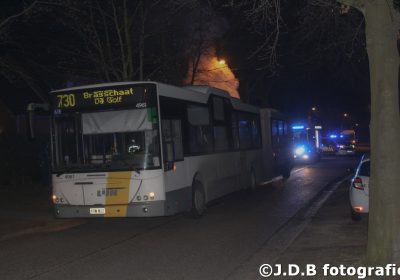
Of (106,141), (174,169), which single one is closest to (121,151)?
(106,141)

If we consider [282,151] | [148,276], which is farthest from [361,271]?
[282,151]

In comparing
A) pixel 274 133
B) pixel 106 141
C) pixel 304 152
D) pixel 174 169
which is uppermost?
pixel 274 133

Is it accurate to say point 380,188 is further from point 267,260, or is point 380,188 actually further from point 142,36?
point 142,36

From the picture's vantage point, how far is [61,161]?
11820 mm

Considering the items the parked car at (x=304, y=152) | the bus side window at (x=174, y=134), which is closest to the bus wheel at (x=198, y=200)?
the bus side window at (x=174, y=134)

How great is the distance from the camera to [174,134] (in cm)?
1230

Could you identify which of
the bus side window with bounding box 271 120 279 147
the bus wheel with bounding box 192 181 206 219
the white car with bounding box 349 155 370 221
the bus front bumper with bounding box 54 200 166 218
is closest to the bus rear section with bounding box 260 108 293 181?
the bus side window with bounding box 271 120 279 147

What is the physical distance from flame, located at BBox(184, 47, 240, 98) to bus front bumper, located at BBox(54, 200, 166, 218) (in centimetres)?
1783

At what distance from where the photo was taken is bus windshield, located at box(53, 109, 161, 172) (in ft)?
36.9

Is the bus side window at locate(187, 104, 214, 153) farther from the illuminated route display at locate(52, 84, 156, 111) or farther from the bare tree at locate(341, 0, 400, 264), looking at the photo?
the bare tree at locate(341, 0, 400, 264)

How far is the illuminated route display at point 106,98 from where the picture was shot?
37.1ft

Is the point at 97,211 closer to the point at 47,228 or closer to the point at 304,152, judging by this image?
the point at 47,228

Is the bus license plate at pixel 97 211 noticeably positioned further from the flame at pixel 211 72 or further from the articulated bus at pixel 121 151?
the flame at pixel 211 72

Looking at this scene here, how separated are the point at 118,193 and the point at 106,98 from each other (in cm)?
203
